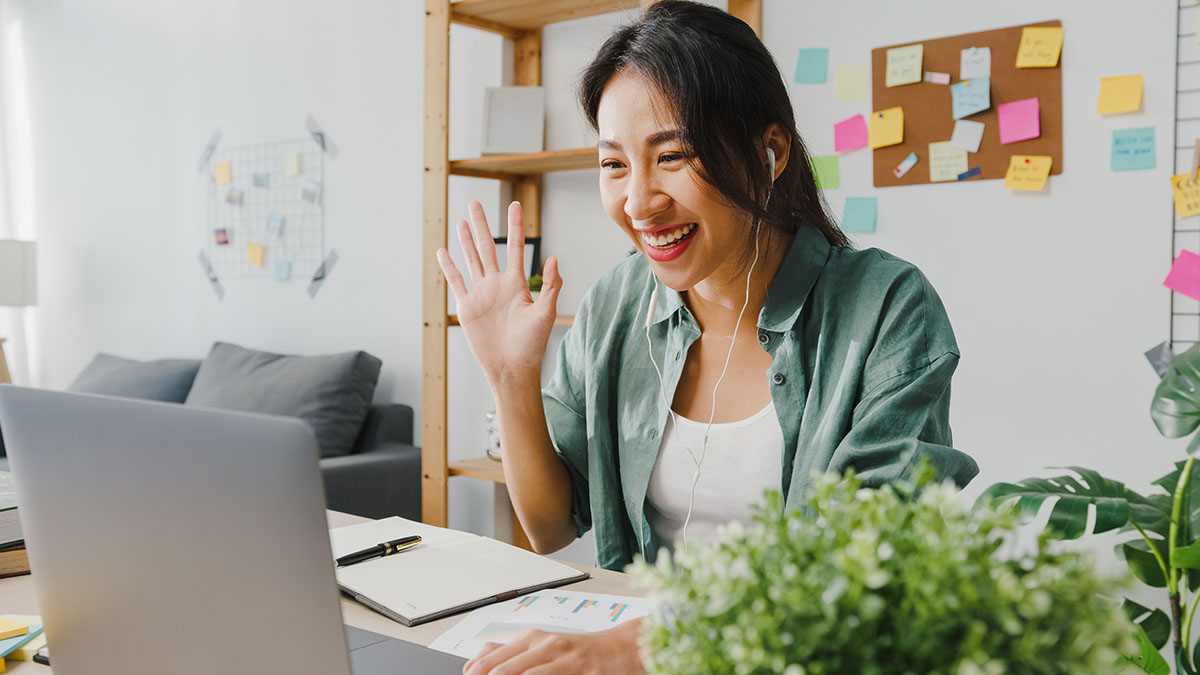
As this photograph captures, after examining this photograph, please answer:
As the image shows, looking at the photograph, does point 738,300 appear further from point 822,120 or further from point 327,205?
point 327,205

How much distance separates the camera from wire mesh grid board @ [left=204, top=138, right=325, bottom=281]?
3584mm

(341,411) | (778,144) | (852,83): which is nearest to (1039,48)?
(852,83)

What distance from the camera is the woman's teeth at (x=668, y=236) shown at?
1254 mm

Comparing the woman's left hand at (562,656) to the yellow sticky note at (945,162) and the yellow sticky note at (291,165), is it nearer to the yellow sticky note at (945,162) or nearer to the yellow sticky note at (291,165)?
the yellow sticky note at (945,162)

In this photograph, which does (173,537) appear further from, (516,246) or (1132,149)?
(1132,149)

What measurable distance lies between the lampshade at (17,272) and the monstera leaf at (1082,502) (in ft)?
13.5

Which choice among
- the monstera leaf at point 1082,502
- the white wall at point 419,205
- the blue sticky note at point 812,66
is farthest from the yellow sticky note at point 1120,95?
the monstera leaf at point 1082,502

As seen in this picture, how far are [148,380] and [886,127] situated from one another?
275 centimetres

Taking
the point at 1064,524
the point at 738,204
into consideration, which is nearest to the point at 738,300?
the point at 738,204

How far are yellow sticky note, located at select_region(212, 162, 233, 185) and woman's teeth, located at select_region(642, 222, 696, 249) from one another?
306cm

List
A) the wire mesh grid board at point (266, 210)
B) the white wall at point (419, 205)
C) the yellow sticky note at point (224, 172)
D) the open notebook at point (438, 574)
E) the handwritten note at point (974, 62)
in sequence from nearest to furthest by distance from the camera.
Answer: the open notebook at point (438, 574) < the white wall at point (419, 205) < the handwritten note at point (974, 62) < the wire mesh grid board at point (266, 210) < the yellow sticky note at point (224, 172)

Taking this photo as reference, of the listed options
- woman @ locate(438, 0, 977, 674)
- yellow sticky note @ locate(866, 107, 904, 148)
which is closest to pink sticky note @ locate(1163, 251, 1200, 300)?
yellow sticky note @ locate(866, 107, 904, 148)

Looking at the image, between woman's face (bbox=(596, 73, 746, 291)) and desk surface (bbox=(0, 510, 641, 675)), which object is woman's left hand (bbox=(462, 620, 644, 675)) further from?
woman's face (bbox=(596, 73, 746, 291))

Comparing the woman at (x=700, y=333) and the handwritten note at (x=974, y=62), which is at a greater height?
the handwritten note at (x=974, y=62)
